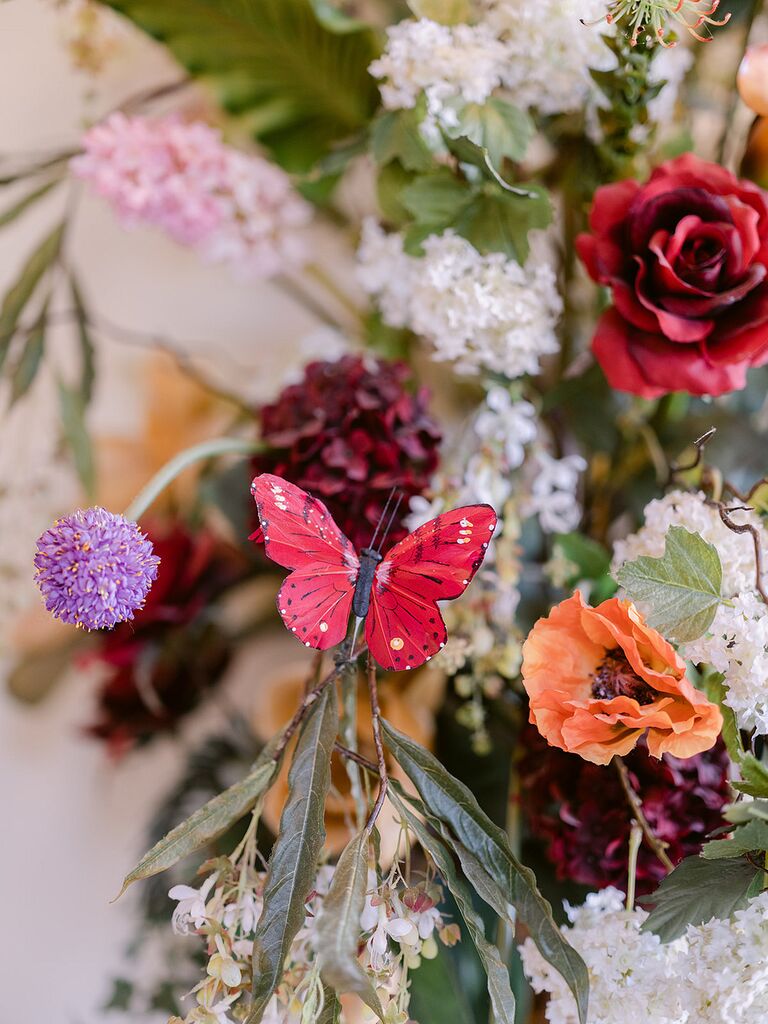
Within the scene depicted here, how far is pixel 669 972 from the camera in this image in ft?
1.31

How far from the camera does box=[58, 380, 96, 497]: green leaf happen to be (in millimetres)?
680

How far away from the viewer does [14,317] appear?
2.07 ft

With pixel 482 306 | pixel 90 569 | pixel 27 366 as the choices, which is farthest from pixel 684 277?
pixel 27 366

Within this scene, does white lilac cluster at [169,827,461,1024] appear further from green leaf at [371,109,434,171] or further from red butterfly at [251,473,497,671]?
green leaf at [371,109,434,171]

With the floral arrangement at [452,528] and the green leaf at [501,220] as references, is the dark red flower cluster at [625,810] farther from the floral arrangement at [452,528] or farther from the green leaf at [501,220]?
the green leaf at [501,220]

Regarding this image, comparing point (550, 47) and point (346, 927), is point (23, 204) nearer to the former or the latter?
point (550, 47)

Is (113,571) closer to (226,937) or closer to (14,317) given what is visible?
(226,937)

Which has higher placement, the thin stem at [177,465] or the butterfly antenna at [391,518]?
the thin stem at [177,465]

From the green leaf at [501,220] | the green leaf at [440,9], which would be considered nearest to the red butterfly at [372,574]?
the green leaf at [501,220]

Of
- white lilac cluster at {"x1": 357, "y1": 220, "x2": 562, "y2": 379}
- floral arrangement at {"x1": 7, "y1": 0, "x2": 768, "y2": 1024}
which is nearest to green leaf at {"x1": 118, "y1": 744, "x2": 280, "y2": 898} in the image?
floral arrangement at {"x1": 7, "y1": 0, "x2": 768, "y2": 1024}

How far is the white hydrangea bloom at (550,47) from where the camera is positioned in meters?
0.47

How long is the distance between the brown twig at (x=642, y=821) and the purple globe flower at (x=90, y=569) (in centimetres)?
25

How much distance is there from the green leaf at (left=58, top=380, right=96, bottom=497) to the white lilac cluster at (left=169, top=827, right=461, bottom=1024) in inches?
14.7

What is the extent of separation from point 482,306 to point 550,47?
0.15 m
